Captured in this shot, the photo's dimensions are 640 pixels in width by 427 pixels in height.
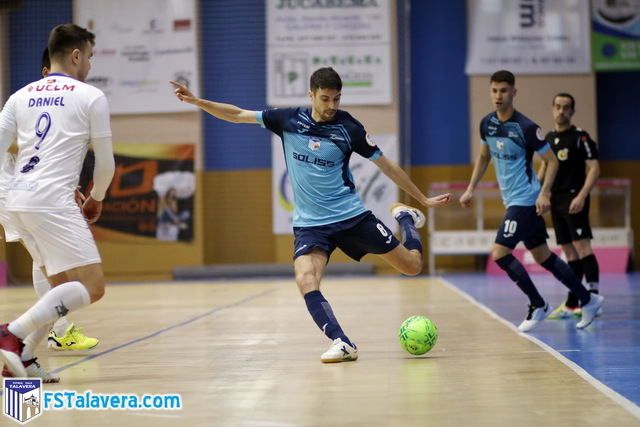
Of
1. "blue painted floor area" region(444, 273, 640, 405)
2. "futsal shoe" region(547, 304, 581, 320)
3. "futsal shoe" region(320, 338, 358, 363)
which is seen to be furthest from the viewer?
"futsal shoe" region(547, 304, 581, 320)

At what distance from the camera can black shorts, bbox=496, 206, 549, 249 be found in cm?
741

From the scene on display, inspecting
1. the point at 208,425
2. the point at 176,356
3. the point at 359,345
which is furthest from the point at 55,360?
the point at 208,425

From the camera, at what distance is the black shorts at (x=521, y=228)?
24.3ft

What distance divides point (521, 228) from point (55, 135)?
401cm

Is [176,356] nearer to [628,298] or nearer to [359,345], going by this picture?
[359,345]

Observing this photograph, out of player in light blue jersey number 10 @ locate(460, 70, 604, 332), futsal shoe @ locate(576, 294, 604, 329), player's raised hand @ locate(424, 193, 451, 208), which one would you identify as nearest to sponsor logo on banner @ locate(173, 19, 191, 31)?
player in light blue jersey number 10 @ locate(460, 70, 604, 332)

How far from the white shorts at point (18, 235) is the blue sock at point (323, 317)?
5.44ft

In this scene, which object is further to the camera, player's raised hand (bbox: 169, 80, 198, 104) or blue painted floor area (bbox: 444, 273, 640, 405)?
player's raised hand (bbox: 169, 80, 198, 104)

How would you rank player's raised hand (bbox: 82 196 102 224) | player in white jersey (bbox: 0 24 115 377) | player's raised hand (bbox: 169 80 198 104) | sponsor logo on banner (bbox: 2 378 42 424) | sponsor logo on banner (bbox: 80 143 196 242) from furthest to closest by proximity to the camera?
sponsor logo on banner (bbox: 80 143 196 242), player's raised hand (bbox: 169 80 198 104), player's raised hand (bbox: 82 196 102 224), player in white jersey (bbox: 0 24 115 377), sponsor logo on banner (bbox: 2 378 42 424)

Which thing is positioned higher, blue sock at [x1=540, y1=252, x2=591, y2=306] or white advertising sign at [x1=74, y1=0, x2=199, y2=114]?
white advertising sign at [x1=74, y1=0, x2=199, y2=114]

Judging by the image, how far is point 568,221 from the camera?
884 cm

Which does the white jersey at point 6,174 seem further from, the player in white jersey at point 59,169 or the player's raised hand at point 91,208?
the player in white jersey at point 59,169

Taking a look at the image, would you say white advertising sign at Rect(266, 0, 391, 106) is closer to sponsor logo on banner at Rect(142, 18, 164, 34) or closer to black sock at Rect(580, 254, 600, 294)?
sponsor logo on banner at Rect(142, 18, 164, 34)

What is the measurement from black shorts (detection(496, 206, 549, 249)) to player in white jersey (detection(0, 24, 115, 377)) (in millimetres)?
3641
